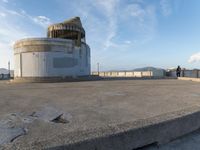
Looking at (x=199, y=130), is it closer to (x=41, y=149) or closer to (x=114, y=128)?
(x=114, y=128)

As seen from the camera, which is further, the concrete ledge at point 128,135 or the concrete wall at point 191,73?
the concrete wall at point 191,73

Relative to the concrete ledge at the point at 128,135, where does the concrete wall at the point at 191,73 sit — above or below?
above

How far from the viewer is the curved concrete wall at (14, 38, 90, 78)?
21203 millimetres

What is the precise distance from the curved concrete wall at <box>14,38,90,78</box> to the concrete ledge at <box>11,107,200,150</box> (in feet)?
60.9

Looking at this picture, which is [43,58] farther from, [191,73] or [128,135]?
[191,73]

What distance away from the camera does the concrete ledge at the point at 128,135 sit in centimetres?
295

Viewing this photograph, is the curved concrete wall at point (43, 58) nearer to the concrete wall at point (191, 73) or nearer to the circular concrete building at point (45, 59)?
the circular concrete building at point (45, 59)

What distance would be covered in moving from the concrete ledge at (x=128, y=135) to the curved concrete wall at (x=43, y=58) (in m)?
18.6

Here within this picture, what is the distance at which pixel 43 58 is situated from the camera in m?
21.2

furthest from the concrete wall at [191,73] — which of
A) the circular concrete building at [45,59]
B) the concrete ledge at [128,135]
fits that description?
the concrete ledge at [128,135]

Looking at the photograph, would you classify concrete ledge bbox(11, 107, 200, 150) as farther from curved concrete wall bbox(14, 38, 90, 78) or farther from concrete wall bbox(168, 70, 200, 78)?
concrete wall bbox(168, 70, 200, 78)

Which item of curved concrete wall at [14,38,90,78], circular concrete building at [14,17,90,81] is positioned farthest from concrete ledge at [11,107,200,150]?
curved concrete wall at [14,38,90,78]

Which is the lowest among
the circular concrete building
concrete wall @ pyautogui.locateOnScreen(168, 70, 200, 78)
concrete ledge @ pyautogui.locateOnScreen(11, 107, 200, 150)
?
concrete ledge @ pyautogui.locateOnScreen(11, 107, 200, 150)

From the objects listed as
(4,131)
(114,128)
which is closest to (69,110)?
(4,131)
